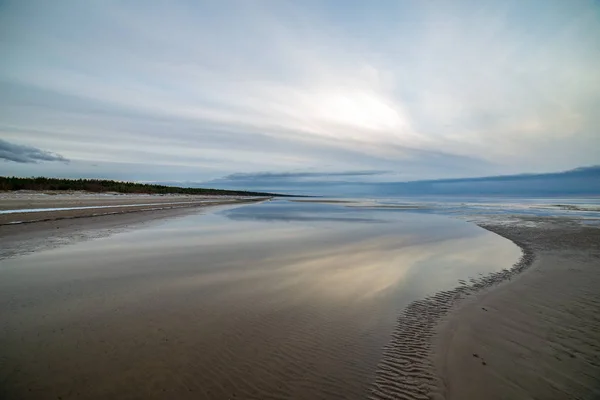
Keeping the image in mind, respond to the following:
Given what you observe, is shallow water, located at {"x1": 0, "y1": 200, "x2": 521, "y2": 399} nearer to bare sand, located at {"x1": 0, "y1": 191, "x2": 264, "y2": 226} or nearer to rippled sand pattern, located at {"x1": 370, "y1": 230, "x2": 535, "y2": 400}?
rippled sand pattern, located at {"x1": 370, "y1": 230, "x2": 535, "y2": 400}

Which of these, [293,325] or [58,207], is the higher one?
[58,207]

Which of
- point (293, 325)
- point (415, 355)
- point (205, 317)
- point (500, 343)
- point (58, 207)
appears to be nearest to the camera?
point (415, 355)

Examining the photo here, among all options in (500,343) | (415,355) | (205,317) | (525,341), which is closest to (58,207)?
(205,317)

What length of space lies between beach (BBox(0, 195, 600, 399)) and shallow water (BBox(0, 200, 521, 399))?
1.0 inches

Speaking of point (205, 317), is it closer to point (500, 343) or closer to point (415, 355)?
Result: point (415, 355)

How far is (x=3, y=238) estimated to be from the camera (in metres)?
11.4

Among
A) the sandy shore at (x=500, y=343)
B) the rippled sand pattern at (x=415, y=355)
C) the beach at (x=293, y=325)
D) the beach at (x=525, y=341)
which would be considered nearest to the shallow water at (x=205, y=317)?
the beach at (x=293, y=325)

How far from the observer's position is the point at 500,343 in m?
4.43

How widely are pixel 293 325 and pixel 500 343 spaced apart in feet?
10.2

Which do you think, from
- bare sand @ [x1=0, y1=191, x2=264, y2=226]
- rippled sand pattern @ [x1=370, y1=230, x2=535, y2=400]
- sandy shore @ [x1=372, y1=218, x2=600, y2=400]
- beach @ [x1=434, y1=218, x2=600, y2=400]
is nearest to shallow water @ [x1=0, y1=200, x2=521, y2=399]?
rippled sand pattern @ [x1=370, y1=230, x2=535, y2=400]

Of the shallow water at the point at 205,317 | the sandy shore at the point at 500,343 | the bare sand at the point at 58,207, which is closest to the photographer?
the shallow water at the point at 205,317

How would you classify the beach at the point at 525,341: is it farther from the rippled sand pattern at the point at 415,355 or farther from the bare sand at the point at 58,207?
the bare sand at the point at 58,207

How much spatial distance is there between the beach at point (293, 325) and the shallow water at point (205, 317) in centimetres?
3

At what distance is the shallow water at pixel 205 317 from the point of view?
10.9ft
